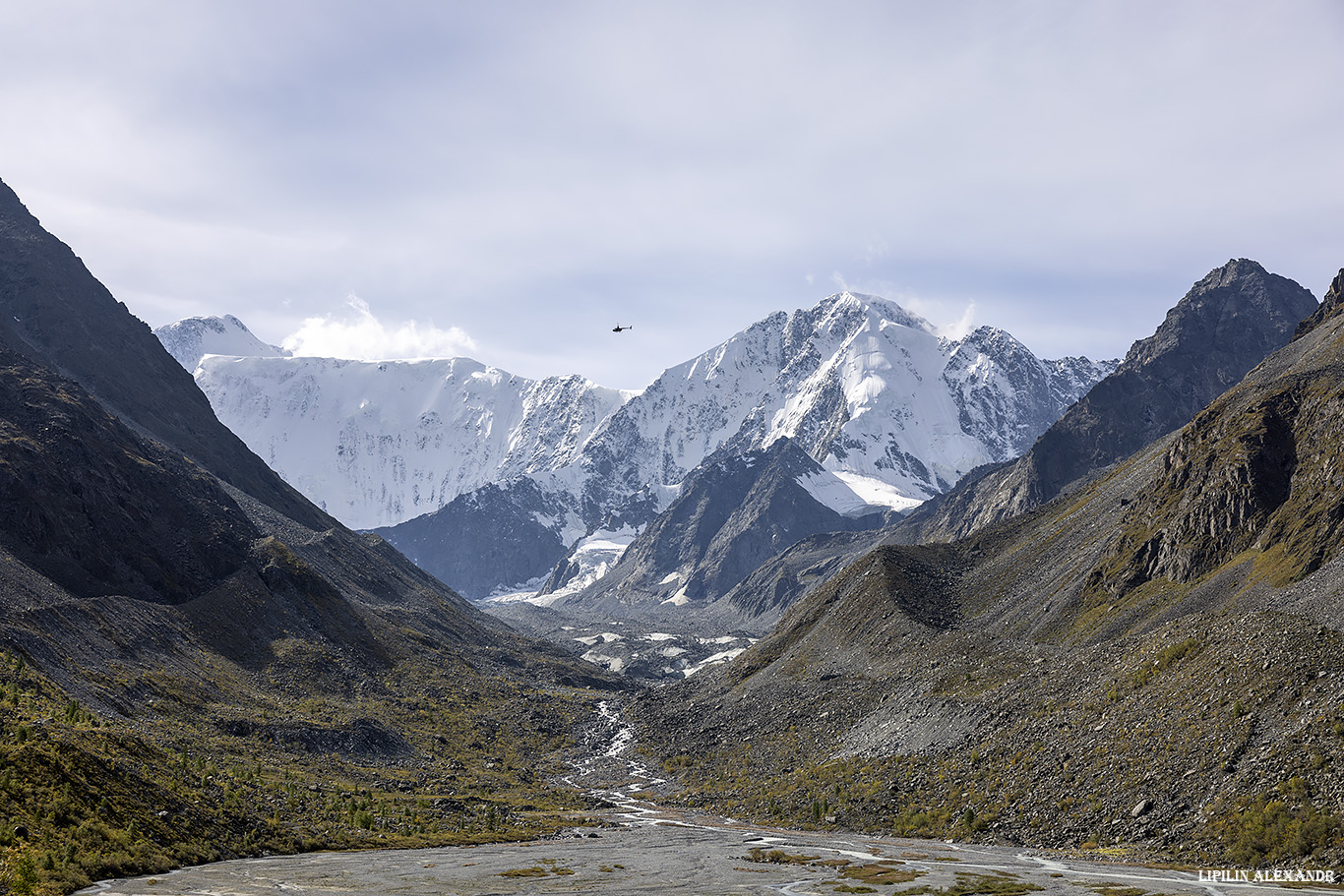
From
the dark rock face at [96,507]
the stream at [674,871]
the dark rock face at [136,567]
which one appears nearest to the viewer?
the stream at [674,871]

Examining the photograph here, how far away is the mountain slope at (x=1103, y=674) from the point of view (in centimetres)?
5544

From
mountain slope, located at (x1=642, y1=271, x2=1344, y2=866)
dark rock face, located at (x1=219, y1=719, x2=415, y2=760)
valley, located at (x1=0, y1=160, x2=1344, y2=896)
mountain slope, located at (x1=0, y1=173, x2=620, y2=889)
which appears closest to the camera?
mountain slope, located at (x1=0, y1=173, x2=620, y2=889)

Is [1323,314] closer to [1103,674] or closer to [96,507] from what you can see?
[1103,674]

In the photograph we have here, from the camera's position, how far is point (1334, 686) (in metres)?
54.7

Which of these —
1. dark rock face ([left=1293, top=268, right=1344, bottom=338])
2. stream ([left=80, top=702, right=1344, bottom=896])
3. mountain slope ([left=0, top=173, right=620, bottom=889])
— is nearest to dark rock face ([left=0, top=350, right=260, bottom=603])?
mountain slope ([left=0, top=173, right=620, bottom=889])

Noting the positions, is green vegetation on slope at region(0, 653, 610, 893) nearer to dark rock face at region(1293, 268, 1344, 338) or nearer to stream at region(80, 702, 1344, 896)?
stream at region(80, 702, 1344, 896)

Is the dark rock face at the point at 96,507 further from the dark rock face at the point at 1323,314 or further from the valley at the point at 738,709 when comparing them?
the dark rock face at the point at 1323,314

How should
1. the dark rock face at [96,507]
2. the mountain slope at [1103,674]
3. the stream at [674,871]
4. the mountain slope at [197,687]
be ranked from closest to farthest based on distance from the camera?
the stream at [674,871]
the mountain slope at [197,687]
the mountain slope at [1103,674]
the dark rock face at [96,507]

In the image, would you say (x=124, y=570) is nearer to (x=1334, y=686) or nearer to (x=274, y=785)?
(x=274, y=785)

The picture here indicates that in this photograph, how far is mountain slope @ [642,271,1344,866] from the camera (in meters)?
55.4

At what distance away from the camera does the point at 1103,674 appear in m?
79.1

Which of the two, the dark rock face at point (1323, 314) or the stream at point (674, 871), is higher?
the dark rock face at point (1323, 314)

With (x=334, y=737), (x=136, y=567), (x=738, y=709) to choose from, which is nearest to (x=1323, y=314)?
(x=738, y=709)

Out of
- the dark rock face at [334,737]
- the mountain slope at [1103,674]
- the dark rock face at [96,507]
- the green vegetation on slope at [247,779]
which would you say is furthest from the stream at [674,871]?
the dark rock face at [96,507]
